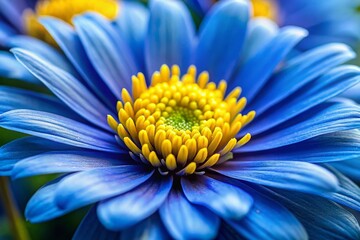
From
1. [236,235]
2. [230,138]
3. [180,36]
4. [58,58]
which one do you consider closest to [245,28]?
[180,36]

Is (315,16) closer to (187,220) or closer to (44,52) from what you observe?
(44,52)

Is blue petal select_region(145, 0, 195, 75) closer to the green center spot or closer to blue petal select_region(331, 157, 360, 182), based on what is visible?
the green center spot

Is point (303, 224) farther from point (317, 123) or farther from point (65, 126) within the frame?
point (65, 126)

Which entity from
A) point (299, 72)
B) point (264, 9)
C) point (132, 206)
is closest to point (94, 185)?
point (132, 206)

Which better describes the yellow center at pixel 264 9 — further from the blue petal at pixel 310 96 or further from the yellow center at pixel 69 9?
the blue petal at pixel 310 96

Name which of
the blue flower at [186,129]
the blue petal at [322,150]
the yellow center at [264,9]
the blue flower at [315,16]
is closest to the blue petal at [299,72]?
the blue flower at [186,129]

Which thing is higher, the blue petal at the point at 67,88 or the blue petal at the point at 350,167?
the blue petal at the point at 67,88
